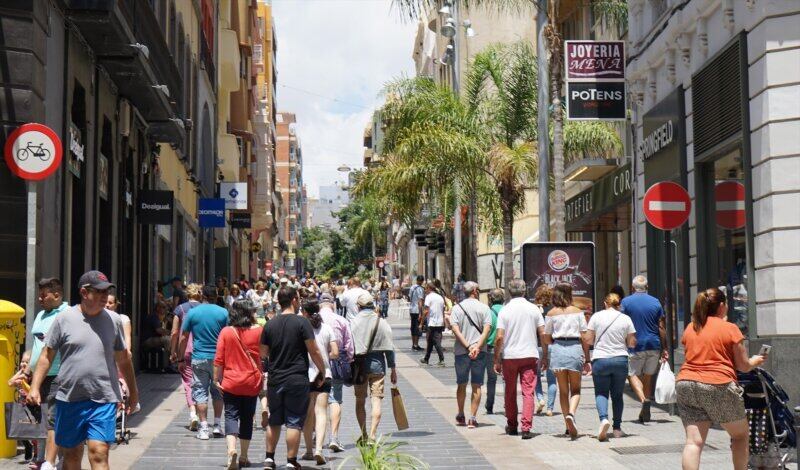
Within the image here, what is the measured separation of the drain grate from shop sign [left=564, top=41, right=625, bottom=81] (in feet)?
26.4

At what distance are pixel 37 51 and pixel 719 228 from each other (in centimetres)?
895

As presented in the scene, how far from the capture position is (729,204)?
54.0 feet

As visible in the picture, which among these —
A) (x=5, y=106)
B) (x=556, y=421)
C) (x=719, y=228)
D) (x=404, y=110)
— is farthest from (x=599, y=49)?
(x=404, y=110)

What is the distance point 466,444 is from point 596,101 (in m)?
7.97

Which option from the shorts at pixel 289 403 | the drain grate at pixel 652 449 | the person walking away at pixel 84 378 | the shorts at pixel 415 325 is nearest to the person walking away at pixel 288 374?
the shorts at pixel 289 403

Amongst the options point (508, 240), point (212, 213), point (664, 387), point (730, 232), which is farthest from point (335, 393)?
point (212, 213)

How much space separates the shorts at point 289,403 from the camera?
11.7 m

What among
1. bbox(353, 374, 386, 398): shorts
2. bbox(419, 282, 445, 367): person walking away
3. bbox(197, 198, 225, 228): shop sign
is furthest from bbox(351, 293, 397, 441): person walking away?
bbox(197, 198, 225, 228): shop sign

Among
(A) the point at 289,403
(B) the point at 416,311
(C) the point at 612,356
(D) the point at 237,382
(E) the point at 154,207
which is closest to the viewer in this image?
(A) the point at 289,403

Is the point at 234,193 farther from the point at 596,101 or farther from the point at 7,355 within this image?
the point at 7,355

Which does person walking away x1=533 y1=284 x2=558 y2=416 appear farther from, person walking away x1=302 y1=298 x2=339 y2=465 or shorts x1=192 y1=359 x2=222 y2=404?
shorts x1=192 y1=359 x2=222 y2=404

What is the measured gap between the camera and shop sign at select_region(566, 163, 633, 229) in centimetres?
2631

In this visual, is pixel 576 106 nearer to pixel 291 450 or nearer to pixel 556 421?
pixel 556 421

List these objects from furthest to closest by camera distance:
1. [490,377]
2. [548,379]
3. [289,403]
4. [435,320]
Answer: [435,320] < [490,377] < [548,379] < [289,403]
